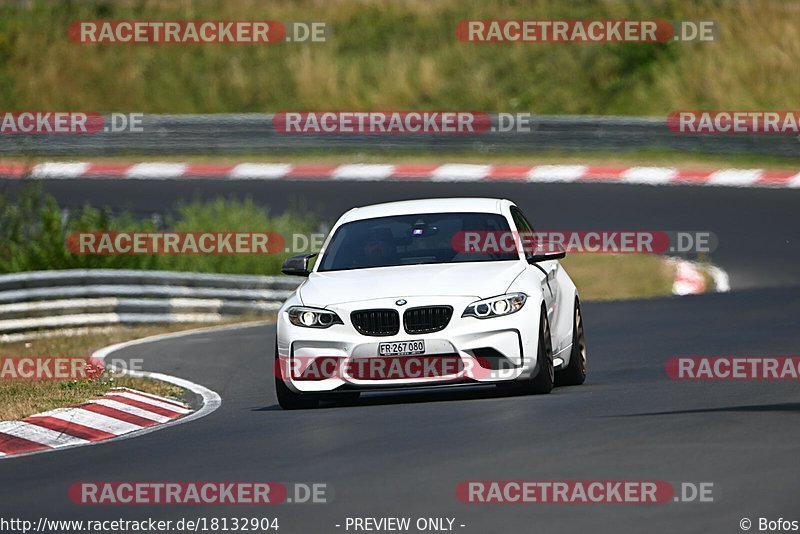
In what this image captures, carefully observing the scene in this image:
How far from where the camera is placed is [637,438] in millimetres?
10062

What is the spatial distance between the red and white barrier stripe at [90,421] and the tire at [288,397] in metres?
0.98

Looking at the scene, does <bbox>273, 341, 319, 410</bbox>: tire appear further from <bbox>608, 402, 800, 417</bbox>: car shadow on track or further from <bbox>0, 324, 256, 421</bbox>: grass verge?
<bbox>608, 402, 800, 417</bbox>: car shadow on track

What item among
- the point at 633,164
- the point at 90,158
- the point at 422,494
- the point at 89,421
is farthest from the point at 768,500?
the point at 90,158

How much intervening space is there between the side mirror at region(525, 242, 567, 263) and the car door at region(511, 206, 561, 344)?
59 mm

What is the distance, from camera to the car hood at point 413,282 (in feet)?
41.0

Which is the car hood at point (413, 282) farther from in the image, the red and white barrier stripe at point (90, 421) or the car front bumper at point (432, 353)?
the red and white barrier stripe at point (90, 421)

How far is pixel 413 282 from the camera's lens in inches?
498

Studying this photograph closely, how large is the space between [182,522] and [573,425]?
3.09 meters

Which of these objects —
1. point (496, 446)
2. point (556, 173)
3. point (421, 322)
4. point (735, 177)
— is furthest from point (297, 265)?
point (556, 173)

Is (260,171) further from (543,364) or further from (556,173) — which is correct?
(543,364)

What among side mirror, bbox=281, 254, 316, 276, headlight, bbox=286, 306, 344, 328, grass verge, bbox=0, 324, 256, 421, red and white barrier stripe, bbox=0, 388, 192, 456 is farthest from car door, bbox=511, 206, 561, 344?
grass verge, bbox=0, 324, 256, 421

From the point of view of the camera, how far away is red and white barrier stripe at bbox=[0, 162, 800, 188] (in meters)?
30.4

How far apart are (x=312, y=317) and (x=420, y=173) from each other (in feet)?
63.9

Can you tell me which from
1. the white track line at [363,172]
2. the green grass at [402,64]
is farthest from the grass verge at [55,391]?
the green grass at [402,64]
